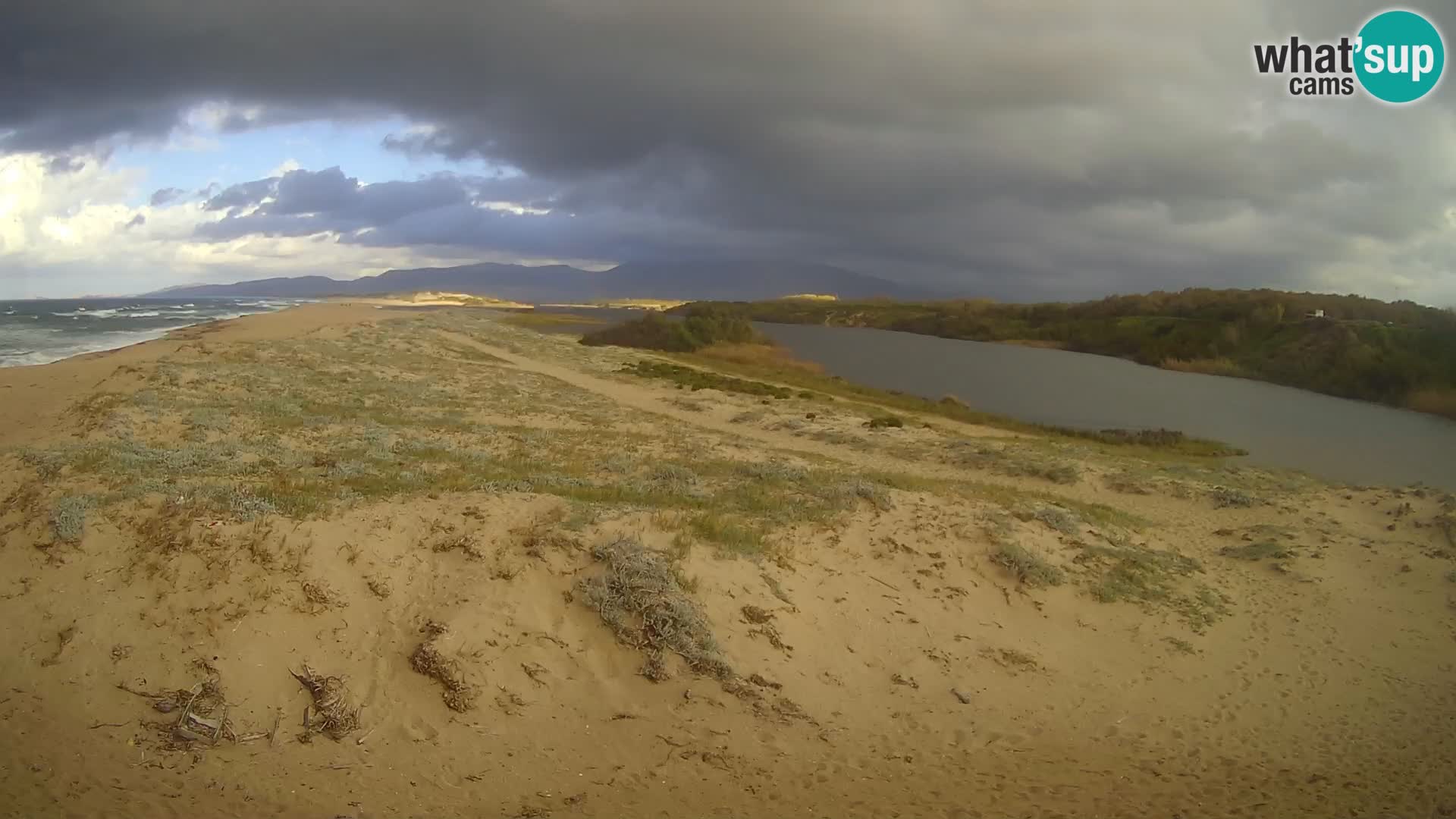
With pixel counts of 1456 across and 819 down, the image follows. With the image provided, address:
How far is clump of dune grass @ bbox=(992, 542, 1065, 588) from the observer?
32.5 ft

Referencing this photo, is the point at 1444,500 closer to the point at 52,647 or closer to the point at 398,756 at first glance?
the point at 398,756

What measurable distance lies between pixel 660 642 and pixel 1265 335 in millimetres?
62808

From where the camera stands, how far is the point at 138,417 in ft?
40.5

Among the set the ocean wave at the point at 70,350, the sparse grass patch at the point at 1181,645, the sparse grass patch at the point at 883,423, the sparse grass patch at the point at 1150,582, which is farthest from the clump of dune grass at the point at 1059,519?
the ocean wave at the point at 70,350

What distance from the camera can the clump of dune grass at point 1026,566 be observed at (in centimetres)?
990

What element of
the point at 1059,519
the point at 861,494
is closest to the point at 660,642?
the point at 861,494

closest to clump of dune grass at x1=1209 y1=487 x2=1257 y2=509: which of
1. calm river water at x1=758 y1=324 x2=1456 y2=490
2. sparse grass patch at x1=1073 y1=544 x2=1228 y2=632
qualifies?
sparse grass patch at x1=1073 y1=544 x2=1228 y2=632

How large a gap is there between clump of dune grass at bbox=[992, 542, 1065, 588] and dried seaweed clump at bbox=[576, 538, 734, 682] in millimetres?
4604

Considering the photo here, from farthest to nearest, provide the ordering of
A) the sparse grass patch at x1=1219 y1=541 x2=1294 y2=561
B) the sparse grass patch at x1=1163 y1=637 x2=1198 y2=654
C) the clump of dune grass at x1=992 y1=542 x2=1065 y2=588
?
the sparse grass patch at x1=1219 y1=541 x2=1294 y2=561
the clump of dune grass at x1=992 y1=542 x2=1065 y2=588
the sparse grass patch at x1=1163 y1=637 x2=1198 y2=654

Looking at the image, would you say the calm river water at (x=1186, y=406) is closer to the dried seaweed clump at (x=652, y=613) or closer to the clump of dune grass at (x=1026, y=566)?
the clump of dune grass at (x=1026, y=566)

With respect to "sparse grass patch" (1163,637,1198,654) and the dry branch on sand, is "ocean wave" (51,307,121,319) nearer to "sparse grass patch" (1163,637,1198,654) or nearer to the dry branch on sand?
the dry branch on sand

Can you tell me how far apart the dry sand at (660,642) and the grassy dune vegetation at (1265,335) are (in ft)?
114

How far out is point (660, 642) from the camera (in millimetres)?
7219

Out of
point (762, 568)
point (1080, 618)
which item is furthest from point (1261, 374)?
point (762, 568)
